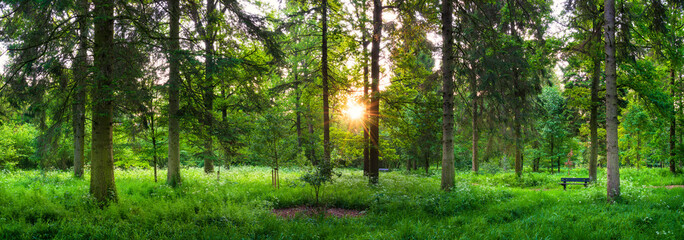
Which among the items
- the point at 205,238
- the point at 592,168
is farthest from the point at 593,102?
the point at 205,238

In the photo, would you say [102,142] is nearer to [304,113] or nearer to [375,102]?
[304,113]

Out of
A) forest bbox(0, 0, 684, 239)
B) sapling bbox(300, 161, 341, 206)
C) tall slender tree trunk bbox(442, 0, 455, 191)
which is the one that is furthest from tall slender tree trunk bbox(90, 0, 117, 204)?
tall slender tree trunk bbox(442, 0, 455, 191)

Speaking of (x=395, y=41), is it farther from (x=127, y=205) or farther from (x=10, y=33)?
(x=10, y=33)

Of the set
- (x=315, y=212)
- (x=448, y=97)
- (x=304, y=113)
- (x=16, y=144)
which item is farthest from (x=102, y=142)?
(x=16, y=144)

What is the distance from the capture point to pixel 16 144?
22.1 m

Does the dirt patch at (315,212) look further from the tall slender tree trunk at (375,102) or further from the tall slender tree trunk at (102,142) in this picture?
the tall slender tree trunk at (102,142)

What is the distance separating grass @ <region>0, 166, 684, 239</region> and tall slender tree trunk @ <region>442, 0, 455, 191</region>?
674mm

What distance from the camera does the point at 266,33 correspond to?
9227 mm

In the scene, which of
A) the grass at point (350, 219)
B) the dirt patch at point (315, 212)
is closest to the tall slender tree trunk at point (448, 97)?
the grass at point (350, 219)

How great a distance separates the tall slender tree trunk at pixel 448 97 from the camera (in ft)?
33.1

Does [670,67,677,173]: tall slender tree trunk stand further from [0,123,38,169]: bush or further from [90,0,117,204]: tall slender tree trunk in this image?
[0,123,38,169]: bush

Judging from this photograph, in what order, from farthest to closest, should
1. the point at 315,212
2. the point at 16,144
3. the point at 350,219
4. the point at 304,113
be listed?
1. the point at 16,144
2. the point at 304,113
3. the point at 315,212
4. the point at 350,219

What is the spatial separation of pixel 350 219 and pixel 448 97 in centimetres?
519

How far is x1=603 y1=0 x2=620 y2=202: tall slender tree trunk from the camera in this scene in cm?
807
